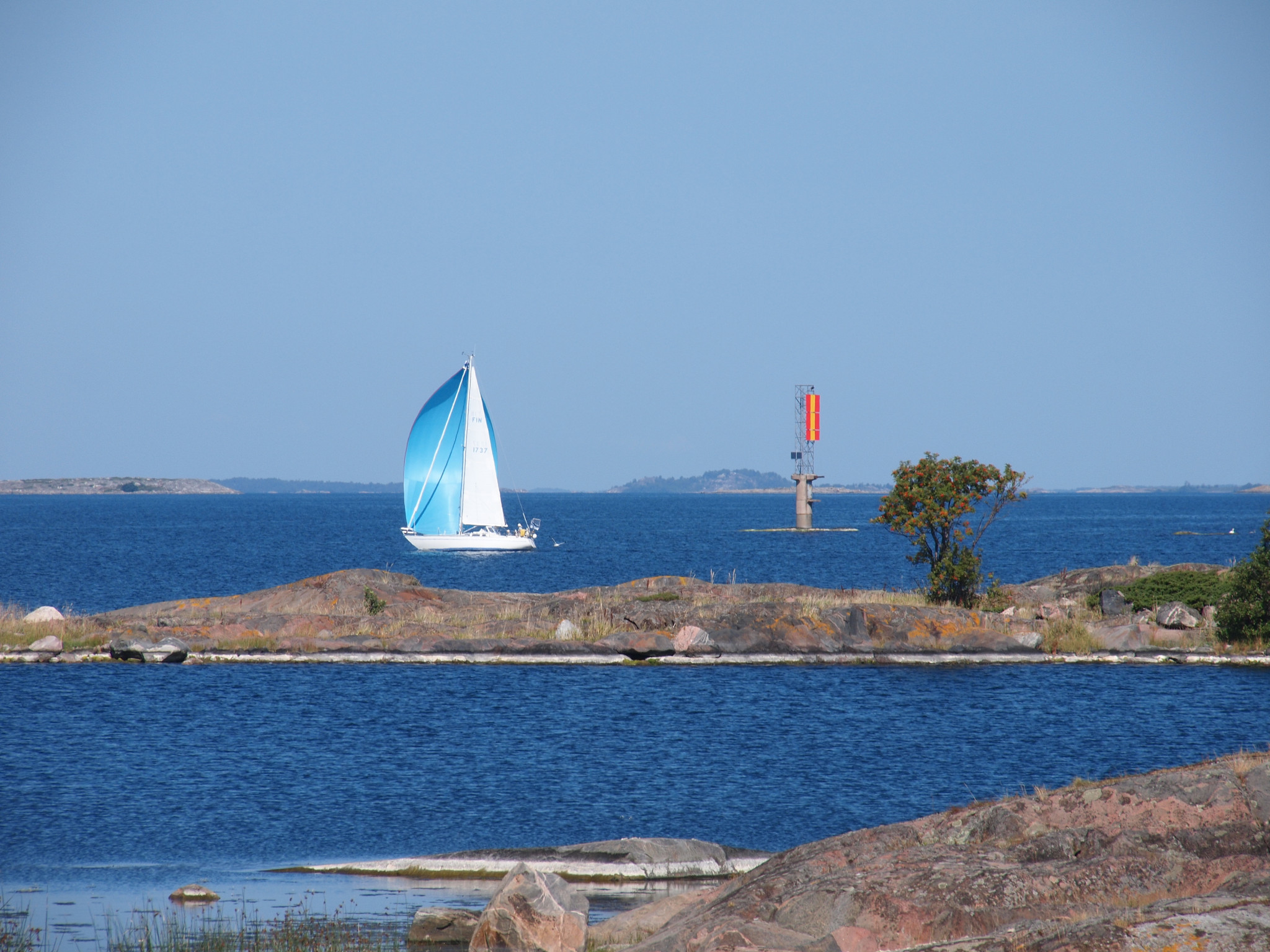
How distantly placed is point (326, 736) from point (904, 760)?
13108mm

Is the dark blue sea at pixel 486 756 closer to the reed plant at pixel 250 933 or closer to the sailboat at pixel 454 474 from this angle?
the reed plant at pixel 250 933

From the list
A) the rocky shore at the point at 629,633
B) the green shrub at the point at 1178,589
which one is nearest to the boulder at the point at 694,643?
the rocky shore at the point at 629,633

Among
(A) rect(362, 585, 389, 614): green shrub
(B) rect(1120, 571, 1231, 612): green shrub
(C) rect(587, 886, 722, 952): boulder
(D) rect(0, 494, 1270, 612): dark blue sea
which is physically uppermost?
(B) rect(1120, 571, 1231, 612): green shrub

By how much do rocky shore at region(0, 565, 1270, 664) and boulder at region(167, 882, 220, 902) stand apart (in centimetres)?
2336

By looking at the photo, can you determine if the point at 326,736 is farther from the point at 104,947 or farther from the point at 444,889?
the point at 104,947

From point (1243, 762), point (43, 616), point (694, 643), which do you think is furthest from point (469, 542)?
point (1243, 762)

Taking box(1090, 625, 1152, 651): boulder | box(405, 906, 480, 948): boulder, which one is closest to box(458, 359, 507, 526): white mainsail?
box(1090, 625, 1152, 651): boulder

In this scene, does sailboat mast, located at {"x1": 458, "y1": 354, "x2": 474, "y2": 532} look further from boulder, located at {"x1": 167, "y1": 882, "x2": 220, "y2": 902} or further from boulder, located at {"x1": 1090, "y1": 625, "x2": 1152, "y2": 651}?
boulder, located at {"x1": 167, "y1": 882, "x2": 220, "y2": 902}

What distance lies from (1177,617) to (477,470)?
200 ft

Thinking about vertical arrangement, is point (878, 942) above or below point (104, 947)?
above

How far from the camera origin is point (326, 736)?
2689 centimetres

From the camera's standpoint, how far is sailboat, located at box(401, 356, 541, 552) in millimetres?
88812

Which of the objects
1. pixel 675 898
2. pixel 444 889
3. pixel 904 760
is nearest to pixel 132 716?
pixel 444 889

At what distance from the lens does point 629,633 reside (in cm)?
3966
